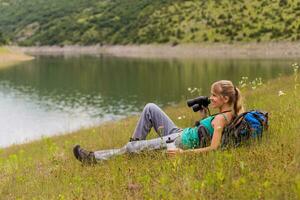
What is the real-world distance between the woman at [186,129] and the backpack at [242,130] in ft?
0.41

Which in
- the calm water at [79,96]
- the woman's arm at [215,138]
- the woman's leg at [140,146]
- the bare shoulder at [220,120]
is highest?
the bare shoulder at [220,120]

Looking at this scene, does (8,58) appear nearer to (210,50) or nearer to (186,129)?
(210,50)

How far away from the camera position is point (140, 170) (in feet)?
24.3

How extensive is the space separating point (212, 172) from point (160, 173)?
88cm

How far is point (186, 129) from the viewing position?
857 cm

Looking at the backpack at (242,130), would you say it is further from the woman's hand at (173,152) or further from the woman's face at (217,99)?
the woman's hand at (173,152)

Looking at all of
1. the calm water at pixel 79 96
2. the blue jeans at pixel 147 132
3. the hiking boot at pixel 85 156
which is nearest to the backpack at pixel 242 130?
the blue jeans at pixel 147 132

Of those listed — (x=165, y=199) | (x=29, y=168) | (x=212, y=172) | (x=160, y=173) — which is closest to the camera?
(x=165, y=199)

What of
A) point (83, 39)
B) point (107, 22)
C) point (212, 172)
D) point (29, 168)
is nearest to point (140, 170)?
point (212, 172)

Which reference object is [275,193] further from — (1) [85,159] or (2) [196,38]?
(2) [196,38]

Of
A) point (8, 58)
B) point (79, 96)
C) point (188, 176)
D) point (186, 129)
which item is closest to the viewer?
point (188, 176)

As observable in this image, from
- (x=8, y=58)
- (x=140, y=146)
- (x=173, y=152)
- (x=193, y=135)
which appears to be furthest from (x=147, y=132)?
(x=8, y=58)

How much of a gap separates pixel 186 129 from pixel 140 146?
80cm

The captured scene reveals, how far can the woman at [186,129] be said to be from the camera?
770 centimetres
